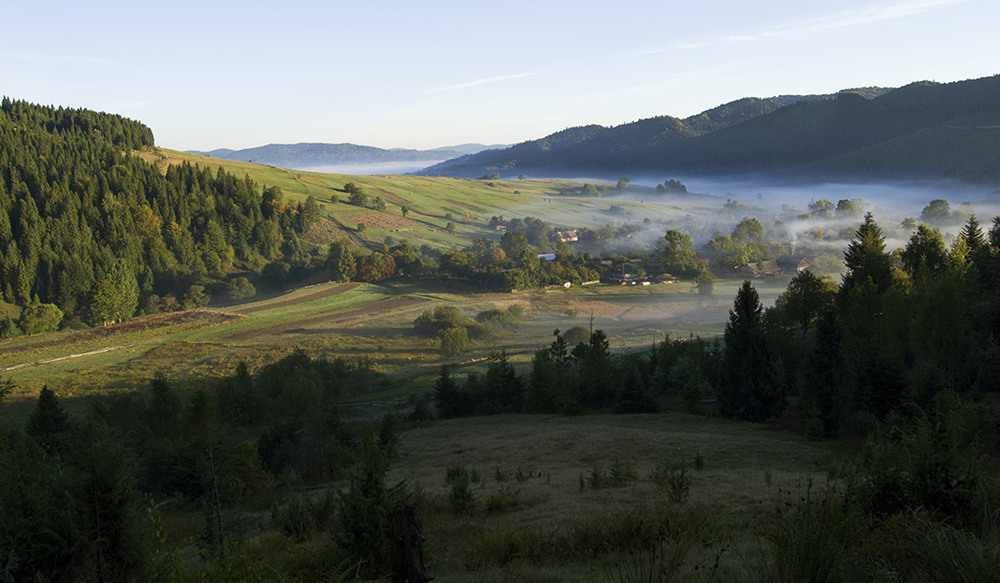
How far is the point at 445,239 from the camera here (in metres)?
134

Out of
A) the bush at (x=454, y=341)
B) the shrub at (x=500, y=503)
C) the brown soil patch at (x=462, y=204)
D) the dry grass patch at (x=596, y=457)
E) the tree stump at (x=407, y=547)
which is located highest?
the brown soil patch at (x=462, y=204)

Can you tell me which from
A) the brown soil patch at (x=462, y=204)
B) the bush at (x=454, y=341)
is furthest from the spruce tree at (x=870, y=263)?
the brown soil patch at (x=462, y=204)

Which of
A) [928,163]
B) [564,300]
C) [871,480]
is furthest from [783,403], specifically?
[928,163]

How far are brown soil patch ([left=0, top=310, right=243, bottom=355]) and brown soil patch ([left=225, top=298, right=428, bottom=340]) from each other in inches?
305

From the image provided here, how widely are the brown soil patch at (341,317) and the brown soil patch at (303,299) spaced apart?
30.6 feet

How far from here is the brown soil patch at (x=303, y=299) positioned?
9169 centimetres

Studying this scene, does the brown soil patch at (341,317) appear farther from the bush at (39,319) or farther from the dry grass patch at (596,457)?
the dry grass patch at (596,457)

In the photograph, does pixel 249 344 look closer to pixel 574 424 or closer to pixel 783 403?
pixel 574 424

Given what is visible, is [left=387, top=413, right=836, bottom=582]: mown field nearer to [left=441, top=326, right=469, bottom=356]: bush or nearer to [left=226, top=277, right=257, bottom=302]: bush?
[left=441, top=326, right=469, bottom=356]: bush

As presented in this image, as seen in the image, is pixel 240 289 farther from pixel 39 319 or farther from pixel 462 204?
pixel 462 204

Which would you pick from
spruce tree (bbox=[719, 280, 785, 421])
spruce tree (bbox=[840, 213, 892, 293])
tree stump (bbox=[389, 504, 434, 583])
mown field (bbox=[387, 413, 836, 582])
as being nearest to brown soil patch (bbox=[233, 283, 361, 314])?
mown field (bbox=[387, 413, 836, 582])

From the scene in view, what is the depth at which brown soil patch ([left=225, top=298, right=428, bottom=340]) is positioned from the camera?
258 feet

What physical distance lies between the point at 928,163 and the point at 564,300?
16596 centimetres

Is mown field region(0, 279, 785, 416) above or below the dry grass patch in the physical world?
below
